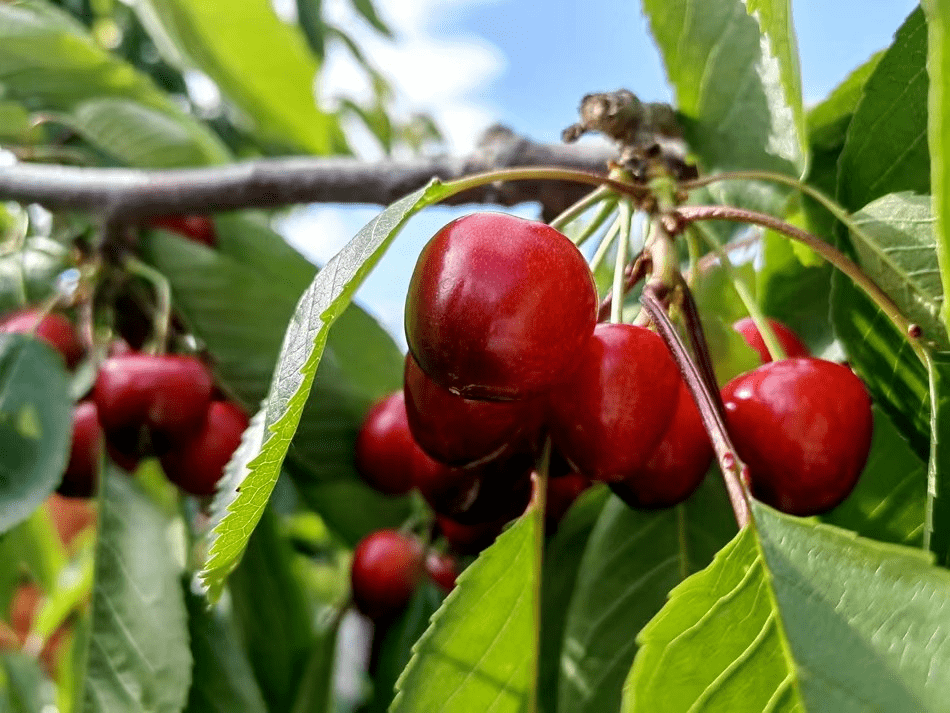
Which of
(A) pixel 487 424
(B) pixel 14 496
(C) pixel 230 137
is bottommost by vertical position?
(C) pixel 230 137

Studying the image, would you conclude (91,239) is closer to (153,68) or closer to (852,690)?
(153,68)

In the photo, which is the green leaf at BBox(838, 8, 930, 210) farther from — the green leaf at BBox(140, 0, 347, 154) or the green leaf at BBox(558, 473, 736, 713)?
the green leaf at BBox(140, 0, 347, 154)

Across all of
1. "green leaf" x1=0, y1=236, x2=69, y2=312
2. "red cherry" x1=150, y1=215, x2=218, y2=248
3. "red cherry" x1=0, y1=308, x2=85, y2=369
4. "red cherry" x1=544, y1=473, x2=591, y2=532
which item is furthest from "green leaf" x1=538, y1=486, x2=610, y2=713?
"green leaf" x1=0, y1=236, x2=69, y2=312

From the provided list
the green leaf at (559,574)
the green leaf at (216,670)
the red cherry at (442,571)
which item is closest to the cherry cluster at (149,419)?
the green leaf at (216,670)

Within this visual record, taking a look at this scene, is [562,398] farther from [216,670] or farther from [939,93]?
[216,670]

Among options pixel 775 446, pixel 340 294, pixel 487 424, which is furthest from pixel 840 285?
pixel 340 294

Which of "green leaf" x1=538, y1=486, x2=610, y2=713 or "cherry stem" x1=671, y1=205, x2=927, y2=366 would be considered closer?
"cherry stem" x1=671, y1=205, x2=927, y2=366

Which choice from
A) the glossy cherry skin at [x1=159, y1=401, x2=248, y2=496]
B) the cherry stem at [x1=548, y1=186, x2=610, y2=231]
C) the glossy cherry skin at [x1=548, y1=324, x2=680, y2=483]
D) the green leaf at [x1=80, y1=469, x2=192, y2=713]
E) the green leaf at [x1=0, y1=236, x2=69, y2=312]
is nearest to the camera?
the glossy cherry skin at [x1=548, y1=324, x2=680, y2=483]

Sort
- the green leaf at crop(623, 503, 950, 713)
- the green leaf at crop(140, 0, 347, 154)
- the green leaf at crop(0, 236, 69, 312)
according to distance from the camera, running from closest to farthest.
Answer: the green leaf at crop(623, 503, 950, 713) < the green leaf at crop(0, 236, 69, 312) < the green leaf at crop(140, 0, 347, 154)
